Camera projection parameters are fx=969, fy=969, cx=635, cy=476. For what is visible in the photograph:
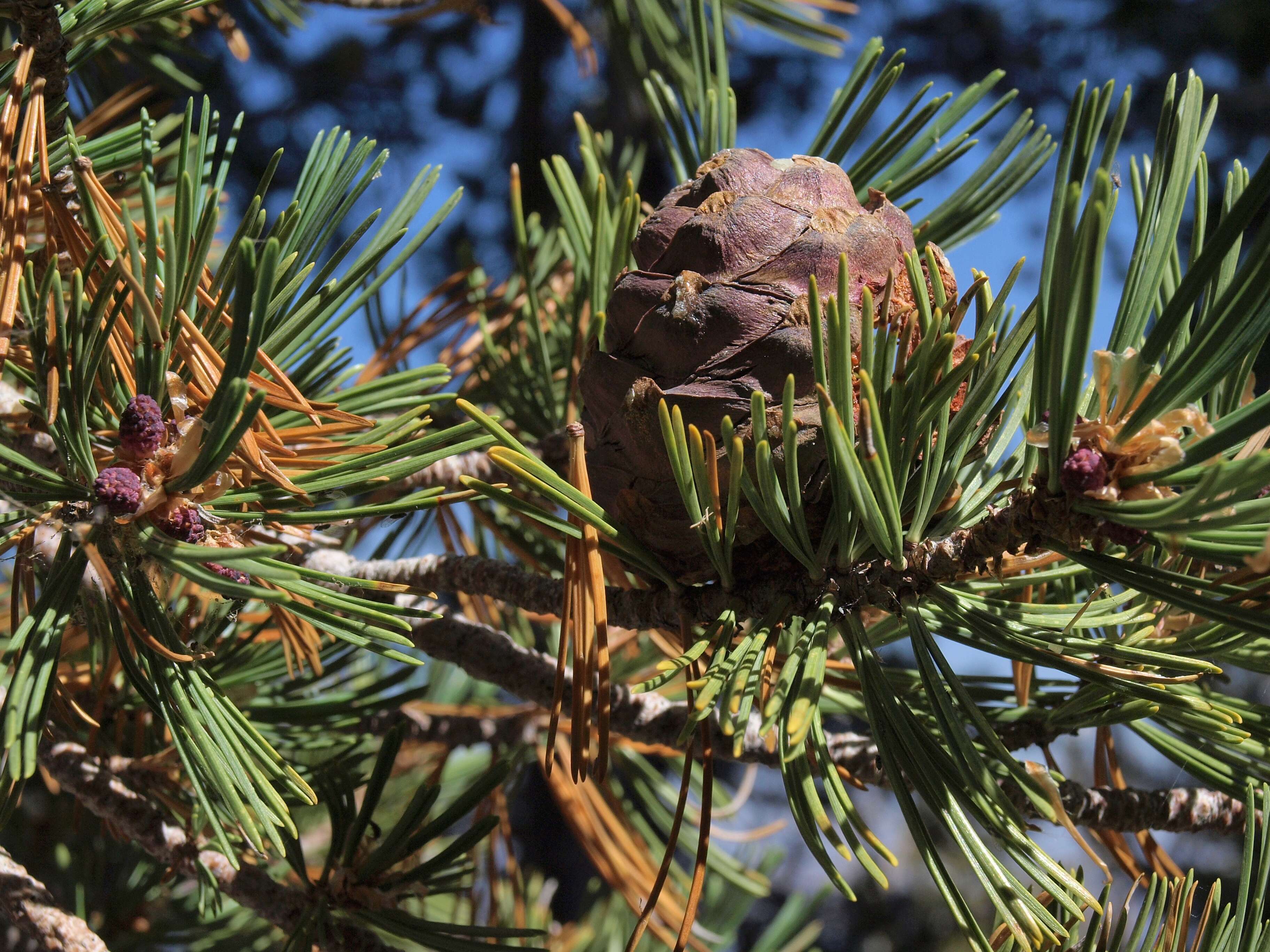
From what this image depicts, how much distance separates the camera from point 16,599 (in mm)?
401

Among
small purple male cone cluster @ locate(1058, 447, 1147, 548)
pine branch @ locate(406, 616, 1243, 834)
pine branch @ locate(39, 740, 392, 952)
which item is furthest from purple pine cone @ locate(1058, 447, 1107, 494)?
pine branch @ locate(39, 740, 392, 952)

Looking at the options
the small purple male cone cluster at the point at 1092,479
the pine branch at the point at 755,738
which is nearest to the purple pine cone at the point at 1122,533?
the small purple male cone cluster at the point at 1092,479

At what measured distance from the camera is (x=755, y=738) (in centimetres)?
46

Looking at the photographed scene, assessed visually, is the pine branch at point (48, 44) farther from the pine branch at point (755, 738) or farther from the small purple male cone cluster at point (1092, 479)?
the small purple male cone cluster at point (1092, 479)

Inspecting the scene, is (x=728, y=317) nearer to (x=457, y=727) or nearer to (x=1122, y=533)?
(x=1122, y=533)

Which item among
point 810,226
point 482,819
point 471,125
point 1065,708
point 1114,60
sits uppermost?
point 1114,60

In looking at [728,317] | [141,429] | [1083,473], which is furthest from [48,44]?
[1083,473]

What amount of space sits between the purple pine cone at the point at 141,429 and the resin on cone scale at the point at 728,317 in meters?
0.15

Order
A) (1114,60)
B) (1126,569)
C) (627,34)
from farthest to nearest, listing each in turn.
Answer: (1114,60), (627,34), (1126,569)

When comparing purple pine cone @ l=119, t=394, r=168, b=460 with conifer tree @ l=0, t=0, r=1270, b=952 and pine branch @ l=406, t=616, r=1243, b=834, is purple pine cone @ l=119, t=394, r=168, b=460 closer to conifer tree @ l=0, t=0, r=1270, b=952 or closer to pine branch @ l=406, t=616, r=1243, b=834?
conifer tree @ l=0, t=0, r=1270, b=952

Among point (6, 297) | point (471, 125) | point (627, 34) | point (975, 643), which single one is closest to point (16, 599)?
point (6, 297)

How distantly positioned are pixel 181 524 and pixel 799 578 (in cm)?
21

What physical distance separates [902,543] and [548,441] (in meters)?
0.28

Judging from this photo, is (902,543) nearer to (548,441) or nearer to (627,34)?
(548,441)
